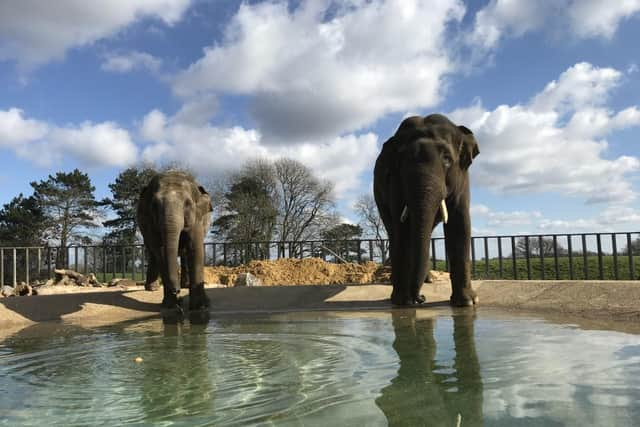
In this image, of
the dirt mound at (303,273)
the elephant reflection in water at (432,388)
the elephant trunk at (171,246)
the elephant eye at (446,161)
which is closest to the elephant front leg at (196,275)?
the elephant trunk at (171,246)

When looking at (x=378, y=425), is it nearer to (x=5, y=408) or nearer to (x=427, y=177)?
(x=5, y=408)

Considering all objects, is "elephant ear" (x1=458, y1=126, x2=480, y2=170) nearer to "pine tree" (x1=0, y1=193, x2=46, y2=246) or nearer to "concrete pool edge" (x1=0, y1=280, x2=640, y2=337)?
"concrete pool edge" (x1=0, y1=280, x2=640, y2=337)

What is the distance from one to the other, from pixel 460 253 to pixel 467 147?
1.77 meters

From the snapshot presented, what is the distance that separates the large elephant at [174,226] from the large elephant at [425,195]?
366 centimetres

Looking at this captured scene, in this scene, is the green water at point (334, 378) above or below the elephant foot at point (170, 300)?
below

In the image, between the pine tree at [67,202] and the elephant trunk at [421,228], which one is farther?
the pine tree at [67,202]

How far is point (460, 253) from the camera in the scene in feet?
29.1

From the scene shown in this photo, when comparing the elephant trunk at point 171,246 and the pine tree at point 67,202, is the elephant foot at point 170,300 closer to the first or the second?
the elephant trunk at point 171,246

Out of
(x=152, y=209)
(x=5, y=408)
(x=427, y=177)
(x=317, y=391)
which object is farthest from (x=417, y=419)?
(x=152, y=209)

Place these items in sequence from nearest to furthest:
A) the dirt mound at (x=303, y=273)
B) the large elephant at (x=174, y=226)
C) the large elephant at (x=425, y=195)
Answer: the large elephant at (x=425, y=195) < the large elephant at (x=174, y=226) < the dirt mound at (x=303, y=273)

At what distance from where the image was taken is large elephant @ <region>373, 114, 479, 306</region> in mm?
7910

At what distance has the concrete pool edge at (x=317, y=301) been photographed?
8.00 meters

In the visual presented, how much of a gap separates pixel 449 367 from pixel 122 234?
4336cm

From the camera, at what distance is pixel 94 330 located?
7277 millimetres
